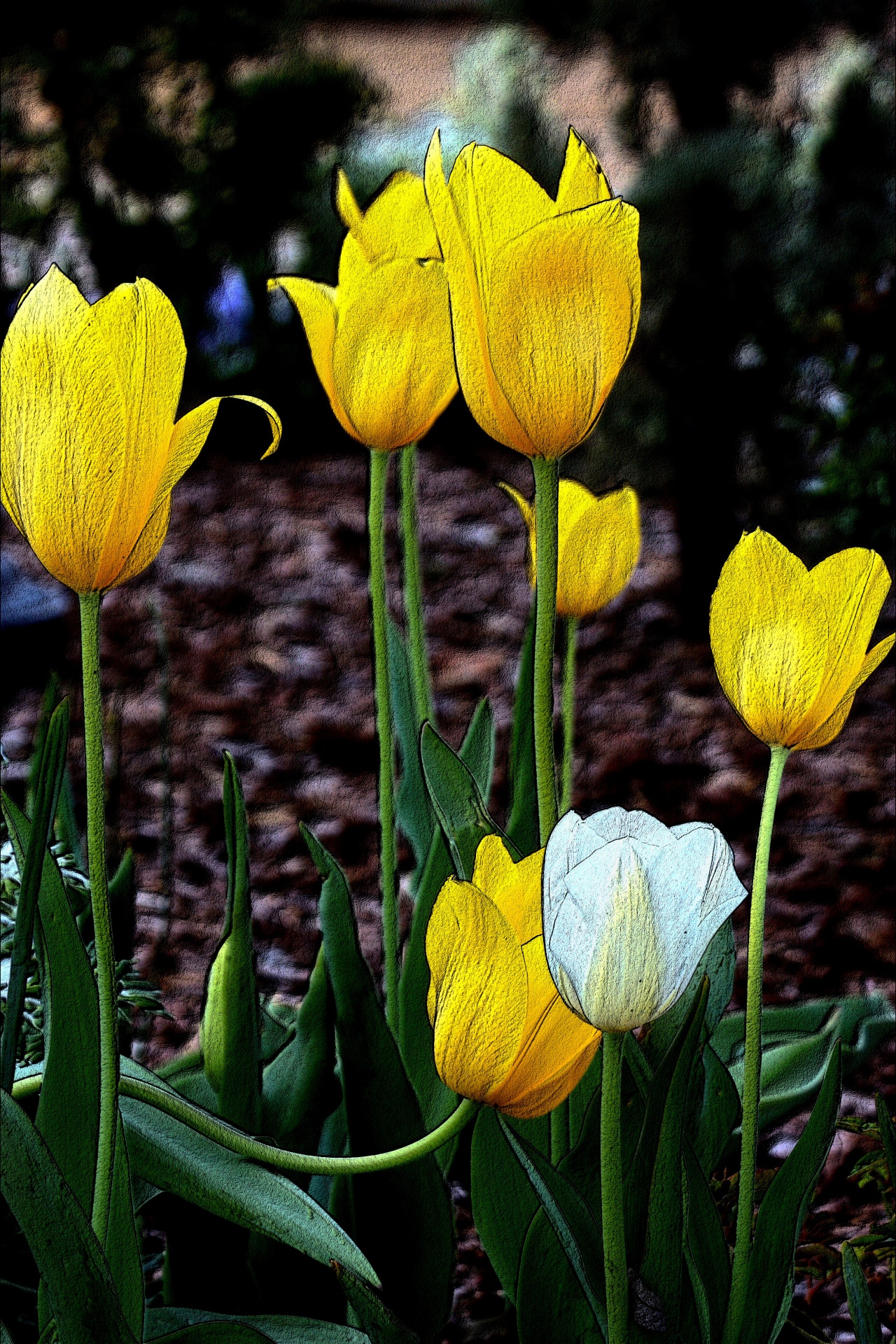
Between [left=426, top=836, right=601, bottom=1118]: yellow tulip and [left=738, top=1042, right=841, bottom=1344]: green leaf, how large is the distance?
17 cm

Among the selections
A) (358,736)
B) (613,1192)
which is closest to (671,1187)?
(613,1192)

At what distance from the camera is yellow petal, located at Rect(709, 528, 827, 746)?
0.69 metres

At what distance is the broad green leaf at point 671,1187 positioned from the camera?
2.10ft

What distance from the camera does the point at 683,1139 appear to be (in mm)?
695

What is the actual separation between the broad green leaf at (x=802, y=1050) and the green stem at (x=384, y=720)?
269mm

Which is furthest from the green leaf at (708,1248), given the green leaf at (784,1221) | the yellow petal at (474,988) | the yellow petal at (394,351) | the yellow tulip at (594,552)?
the yellow petal at (394,351)

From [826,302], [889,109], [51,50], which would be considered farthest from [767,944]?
[51,50]

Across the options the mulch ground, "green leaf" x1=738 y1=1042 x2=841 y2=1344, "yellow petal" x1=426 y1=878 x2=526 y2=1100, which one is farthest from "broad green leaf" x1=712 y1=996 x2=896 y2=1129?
"yellow petal" x1=426 y1=878 x2=526 y2=1100

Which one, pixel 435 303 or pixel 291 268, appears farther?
pixel 291 268

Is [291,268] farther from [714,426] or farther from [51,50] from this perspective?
[714,426]

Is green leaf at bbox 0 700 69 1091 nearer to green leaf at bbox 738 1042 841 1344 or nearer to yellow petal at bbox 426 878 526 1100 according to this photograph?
yellow petal at bbox 426 878 526 1100

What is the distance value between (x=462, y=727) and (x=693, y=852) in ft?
7.79

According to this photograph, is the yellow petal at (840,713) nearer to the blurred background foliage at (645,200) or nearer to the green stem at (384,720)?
the green stem at (384,720)

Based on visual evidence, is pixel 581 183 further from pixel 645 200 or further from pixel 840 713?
pixel 645 200
